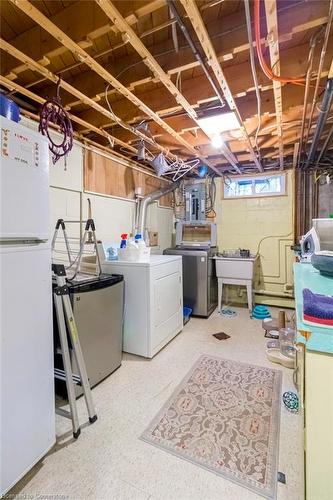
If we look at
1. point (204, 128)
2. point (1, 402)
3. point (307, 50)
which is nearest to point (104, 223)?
point (204, 128)

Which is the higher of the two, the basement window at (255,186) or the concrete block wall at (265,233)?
the basement window at (255,186)

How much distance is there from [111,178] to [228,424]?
2.89 metres

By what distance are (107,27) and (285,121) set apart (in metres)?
1.90

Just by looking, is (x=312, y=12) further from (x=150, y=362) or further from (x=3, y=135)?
(x=150, y=362)

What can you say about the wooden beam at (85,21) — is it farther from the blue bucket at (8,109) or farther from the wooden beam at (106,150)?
the wooden beam at (106,150)

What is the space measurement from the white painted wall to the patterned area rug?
1949 mm

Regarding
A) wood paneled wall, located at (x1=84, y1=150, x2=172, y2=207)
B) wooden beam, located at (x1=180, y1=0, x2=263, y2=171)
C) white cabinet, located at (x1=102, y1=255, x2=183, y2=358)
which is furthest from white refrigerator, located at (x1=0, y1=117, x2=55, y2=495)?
wood paneled wall, located at (x1=84, y1=150, x2=172, y2=207)

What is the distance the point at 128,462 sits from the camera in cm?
134

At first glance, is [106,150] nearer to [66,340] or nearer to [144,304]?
[144,304]

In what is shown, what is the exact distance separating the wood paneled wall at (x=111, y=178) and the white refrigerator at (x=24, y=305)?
1675 millimetres

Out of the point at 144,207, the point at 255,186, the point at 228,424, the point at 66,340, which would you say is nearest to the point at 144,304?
the point at 66,340

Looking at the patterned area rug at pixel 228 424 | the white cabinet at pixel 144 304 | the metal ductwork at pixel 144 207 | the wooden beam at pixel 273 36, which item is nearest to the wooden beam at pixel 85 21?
the wooden beam at pixel 273 36

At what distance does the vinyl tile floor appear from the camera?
1180mm

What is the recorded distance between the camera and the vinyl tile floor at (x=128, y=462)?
118 centimetres
